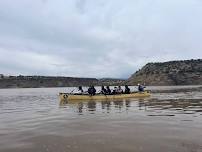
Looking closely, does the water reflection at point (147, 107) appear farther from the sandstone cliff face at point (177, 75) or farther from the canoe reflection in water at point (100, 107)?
the sandstone cliff face at point (177, 75)

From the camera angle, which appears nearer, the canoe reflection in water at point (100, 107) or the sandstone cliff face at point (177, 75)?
the canoe reflection in water at point (100, 107)

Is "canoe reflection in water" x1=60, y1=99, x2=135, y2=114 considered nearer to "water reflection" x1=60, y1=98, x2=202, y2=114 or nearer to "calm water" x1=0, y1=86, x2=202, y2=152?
"water reflection" x1=60, y1=98, x2=202, y2=114

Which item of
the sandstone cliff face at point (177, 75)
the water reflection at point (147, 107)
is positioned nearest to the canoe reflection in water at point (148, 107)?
the water reflection at point (147, 107)

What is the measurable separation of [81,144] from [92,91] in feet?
106

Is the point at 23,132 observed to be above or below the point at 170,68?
below

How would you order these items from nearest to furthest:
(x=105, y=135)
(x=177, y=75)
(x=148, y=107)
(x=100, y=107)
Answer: (x=105, y=135)
(x=148, y=107)
(x=100, y=107)
(x=177, y=75)

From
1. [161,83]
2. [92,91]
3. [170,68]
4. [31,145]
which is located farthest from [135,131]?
[170,68]

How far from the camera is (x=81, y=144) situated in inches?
651

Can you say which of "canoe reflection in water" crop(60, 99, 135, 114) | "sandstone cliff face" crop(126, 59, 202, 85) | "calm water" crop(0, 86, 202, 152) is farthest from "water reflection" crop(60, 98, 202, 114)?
"sandstone cliff face" crop(126, 59, 202, 85)

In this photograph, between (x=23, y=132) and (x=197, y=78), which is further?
(x=197, y=78)

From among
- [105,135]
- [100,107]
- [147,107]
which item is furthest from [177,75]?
[105,135]

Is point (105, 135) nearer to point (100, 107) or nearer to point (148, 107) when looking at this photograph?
point (148, 107)

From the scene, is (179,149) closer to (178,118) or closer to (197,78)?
(178,118)

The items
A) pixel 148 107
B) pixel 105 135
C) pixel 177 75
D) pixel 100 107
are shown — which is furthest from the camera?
pixel 177 75
